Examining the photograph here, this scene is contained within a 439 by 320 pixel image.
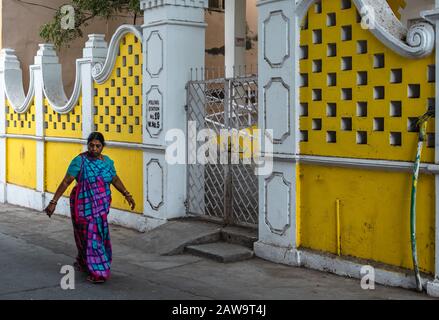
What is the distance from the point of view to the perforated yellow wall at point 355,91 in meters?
6.18

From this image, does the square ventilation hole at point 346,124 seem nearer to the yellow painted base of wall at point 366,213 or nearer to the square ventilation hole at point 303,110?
the yellow painted base of wall at point 366,213

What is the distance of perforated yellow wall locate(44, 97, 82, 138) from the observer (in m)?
11.2

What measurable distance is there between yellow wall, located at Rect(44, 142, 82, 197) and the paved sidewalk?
7.67 ft

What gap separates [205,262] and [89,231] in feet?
5.01

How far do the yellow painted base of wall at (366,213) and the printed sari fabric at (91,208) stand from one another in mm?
2067

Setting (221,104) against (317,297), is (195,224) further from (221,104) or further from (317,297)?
(317,297)

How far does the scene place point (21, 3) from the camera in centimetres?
1395

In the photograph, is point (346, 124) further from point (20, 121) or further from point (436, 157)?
point (20, 121)

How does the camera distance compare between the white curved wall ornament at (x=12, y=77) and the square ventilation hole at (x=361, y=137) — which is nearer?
the square ventilation hole at (x=361, y=137)

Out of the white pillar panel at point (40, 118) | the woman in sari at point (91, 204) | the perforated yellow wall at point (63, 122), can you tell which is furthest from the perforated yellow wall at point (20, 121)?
the woman in sari at point (91, 204)

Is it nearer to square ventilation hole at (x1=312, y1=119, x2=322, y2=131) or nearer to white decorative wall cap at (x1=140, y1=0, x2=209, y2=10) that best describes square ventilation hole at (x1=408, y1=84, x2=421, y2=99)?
square ventilation hole at (x1=312, y1=119, x2=322, y2=131)

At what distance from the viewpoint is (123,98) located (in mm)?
10109

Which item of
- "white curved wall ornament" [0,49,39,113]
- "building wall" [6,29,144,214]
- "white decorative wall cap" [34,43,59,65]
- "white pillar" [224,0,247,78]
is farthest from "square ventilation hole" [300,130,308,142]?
"white pillar" [224,0,247,78]

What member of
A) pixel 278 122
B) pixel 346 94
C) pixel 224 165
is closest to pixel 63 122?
pixel 224 165
